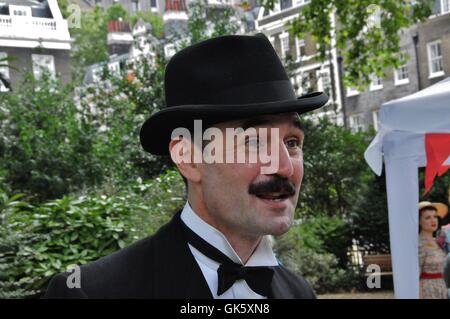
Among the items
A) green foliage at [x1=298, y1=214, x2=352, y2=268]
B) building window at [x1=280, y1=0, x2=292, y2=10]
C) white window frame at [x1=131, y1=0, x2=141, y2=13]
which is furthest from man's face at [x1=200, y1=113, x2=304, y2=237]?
white window frame at [x1=131, y1=0, x2=141, y2=13]

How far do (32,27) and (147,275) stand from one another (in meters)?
3.09

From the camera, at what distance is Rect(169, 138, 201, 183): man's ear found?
2.17 meters

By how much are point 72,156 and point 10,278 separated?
6804mm

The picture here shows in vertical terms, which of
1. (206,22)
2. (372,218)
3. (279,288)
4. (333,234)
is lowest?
(333,234)

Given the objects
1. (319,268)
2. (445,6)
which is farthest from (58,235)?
(445,6)

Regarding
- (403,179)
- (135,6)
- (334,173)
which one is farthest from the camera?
(135,6)

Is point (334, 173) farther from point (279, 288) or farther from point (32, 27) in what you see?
point (279, 288)

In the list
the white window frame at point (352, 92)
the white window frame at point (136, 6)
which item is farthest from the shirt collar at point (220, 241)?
the white window frame at point (352, 92)

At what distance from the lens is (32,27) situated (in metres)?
4.86

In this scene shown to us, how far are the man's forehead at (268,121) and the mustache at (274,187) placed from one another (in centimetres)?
16

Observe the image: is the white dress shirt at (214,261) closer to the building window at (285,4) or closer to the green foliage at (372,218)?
the green foliage at (372,218)

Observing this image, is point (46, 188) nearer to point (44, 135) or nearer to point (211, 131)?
point (44, 135)

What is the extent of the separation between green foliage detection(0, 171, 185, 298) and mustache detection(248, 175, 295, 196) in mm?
4736
